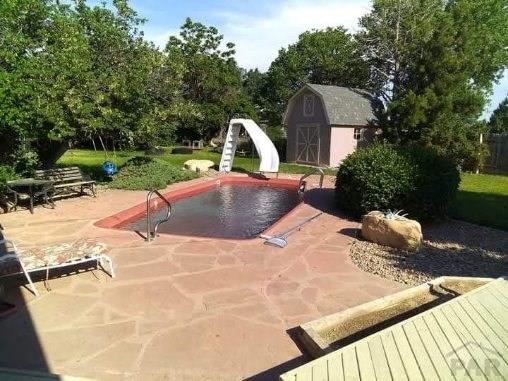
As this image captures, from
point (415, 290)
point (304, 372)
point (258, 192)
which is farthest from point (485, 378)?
point (258, 192)

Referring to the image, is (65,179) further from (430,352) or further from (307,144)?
(307,144)

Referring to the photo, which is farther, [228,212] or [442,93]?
[442,93]

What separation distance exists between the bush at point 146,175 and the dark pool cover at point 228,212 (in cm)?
140

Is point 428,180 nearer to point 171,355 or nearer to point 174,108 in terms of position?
point 171,355

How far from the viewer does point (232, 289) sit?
6.20m

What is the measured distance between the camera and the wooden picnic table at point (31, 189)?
11031mm

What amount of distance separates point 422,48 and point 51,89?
20.6m

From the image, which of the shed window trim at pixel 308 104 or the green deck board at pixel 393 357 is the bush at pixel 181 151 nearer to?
the shed window trim at pixel 308 104

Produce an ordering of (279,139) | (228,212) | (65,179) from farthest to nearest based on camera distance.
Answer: (279,139) → (65,179) → (228,212)

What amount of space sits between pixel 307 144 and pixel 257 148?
25.6ft

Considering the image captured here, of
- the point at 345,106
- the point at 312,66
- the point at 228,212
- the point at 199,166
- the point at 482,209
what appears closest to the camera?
the point at 482,209

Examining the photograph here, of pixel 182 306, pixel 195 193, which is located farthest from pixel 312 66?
pixel 182 306

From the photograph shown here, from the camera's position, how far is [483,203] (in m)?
13.5

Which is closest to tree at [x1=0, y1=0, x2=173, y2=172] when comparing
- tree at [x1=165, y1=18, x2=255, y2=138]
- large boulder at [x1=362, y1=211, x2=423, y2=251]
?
large boulder at [x1=362, y1=211, x2=423, y2=251]
